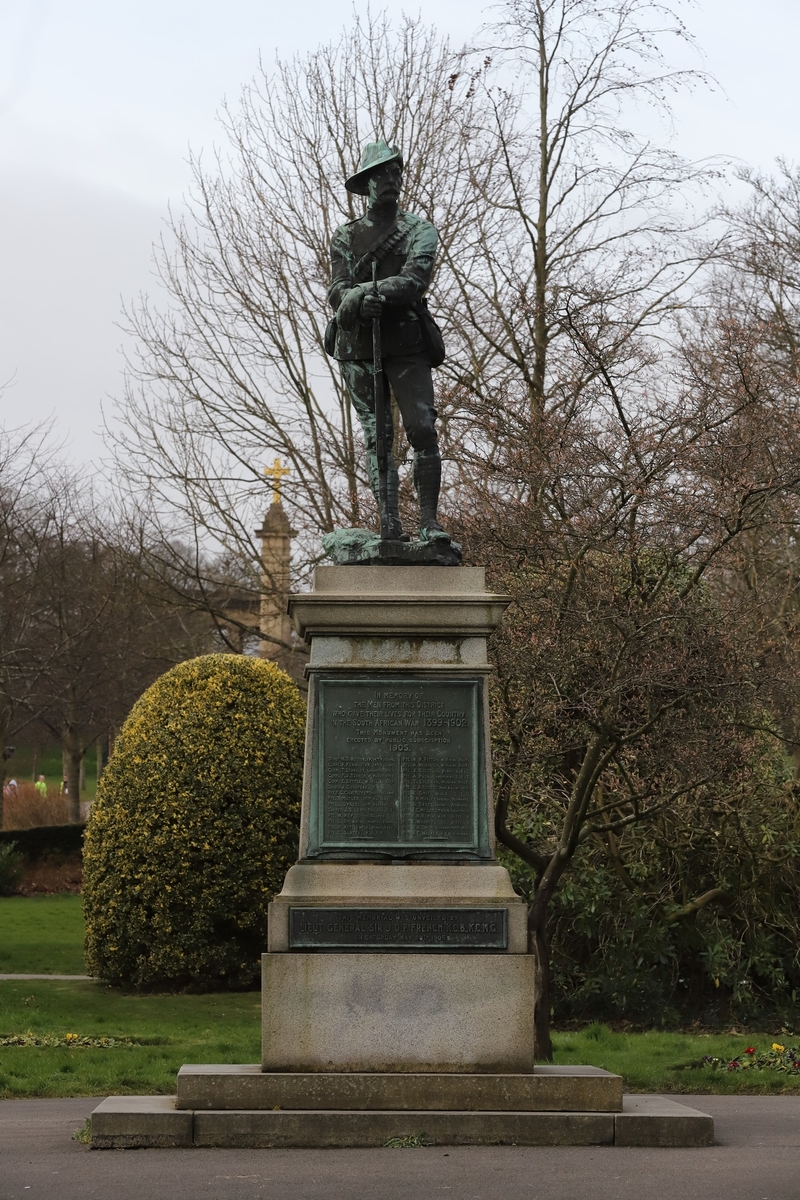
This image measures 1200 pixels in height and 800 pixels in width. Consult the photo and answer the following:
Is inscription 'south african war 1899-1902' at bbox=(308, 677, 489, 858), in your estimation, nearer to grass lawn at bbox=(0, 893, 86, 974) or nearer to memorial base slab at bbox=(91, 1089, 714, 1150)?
memorial base slab at bbox=(91, 1089, 714, 1150)

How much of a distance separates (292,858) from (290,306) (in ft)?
29.4

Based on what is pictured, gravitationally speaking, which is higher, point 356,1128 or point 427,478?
point 427,478

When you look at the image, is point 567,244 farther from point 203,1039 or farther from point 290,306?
point 203,1039

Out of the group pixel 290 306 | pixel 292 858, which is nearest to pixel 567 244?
pixel 290 306

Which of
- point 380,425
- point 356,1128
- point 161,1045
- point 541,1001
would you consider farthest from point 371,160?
point 161,1045

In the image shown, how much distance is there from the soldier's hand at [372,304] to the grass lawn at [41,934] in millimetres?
8010

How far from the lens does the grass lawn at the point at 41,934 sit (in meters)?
18.5

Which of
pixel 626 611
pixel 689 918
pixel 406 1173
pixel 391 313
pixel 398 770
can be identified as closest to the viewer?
pixel 406 1173

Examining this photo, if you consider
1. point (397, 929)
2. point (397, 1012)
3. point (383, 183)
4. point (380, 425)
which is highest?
point (383, 183)

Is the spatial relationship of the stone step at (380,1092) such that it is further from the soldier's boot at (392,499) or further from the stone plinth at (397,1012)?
the soldier's boot at (392,499)

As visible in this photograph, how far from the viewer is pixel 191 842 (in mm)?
15906

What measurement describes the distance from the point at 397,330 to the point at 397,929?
3339 millimetres

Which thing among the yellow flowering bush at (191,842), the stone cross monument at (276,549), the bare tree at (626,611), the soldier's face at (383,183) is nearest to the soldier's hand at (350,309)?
the soldier's face at (383,183)

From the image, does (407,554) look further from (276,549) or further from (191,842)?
(276,549)
